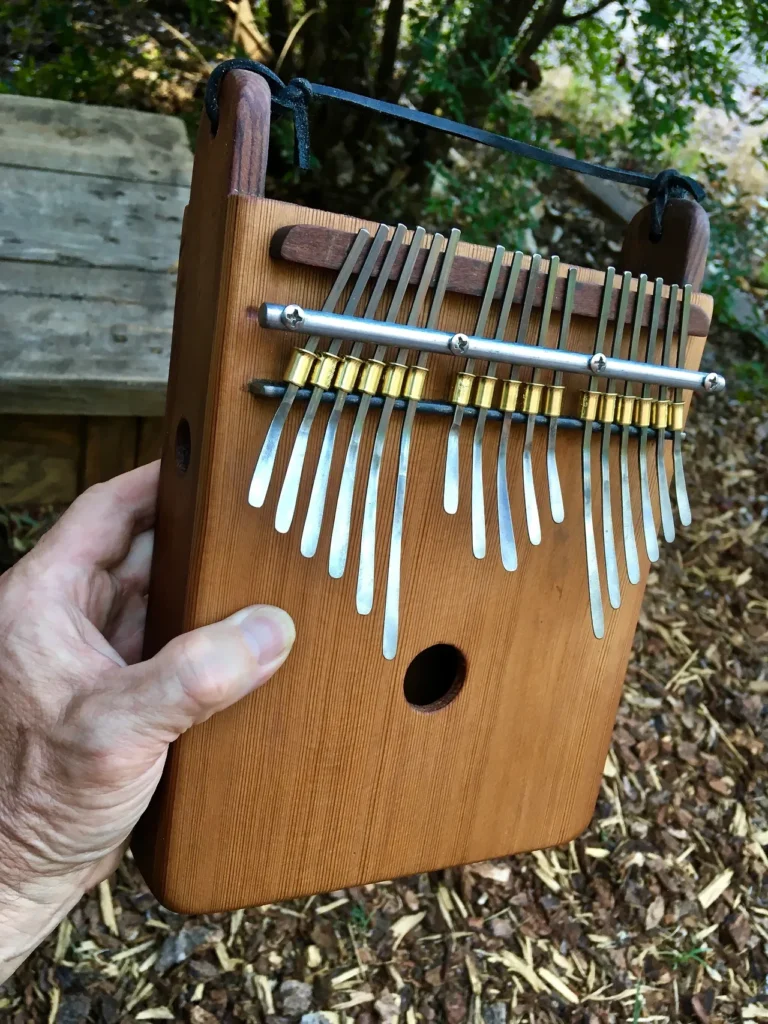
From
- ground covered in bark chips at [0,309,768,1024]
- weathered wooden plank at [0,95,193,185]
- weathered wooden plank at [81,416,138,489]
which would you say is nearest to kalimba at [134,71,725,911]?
ground covered in bark chips at [0,309,768,1024]

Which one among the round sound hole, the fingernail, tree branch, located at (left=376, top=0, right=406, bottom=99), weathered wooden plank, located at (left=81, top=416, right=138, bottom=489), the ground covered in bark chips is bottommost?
the ground covered in bark chips

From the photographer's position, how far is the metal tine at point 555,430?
2.58ft

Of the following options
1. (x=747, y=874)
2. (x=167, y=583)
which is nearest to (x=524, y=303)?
(x=167, y=583)

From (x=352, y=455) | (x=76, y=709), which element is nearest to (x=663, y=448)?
(x=352, y=455)

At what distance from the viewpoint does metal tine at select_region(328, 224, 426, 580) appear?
71 centimetres

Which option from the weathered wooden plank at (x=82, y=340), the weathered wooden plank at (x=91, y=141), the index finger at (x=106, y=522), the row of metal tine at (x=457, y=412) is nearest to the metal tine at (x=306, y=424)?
the row of metal tine at (x=457, y=412)

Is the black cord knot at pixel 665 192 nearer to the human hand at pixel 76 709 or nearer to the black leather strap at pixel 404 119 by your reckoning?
the black leather strap at pixel 404 119

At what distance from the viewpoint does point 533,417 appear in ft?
Result: 2.64

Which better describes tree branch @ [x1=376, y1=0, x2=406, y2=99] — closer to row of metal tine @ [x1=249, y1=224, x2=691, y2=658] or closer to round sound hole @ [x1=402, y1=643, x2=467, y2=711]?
row of metal tine @ [x1=249, y1=224, x2=691, y2=658]

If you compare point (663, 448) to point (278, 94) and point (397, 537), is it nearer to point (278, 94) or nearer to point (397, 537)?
point (397, 537)

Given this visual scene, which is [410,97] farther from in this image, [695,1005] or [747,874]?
[695,1005]

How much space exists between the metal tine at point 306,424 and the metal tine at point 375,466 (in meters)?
0.05

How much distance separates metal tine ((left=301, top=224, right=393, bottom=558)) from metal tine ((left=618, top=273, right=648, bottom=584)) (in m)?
0.26

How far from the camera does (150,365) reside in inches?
54.4
